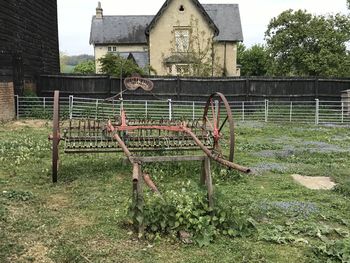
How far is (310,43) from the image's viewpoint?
32.8 meters

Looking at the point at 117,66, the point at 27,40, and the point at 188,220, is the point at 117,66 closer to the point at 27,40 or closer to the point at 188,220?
the point at 27,40

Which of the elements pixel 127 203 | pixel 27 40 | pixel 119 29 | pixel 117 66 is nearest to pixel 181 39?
pixel 117 66

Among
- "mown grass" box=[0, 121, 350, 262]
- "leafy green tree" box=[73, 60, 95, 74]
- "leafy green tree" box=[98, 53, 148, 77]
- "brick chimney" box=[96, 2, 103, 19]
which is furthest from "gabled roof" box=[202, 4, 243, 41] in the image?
"mown grass" box=[0, 121, 350, 262]

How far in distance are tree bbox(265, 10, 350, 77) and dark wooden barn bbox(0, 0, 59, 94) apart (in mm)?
17678

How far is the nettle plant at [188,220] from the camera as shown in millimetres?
5074

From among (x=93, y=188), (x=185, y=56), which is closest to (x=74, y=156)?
(x=93, y=188)

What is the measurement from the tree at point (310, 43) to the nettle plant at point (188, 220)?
95.1 ft

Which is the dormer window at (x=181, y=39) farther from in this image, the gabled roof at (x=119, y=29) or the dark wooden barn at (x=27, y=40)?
the gabled roof at (x=119, y=29)

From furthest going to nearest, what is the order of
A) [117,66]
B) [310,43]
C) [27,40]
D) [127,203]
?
1. [310,43]
2. [117,66]
3. [27,40]
4. [127,203]

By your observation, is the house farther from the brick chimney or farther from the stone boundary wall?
the stone boundary wall

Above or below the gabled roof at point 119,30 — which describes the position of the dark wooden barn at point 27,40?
→ below

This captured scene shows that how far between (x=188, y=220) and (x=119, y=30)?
4699cm

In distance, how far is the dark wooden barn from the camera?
677 inches

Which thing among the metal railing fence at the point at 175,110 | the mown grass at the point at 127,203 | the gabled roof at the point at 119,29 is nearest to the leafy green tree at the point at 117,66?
the metal railing fence at the point at 175,110
